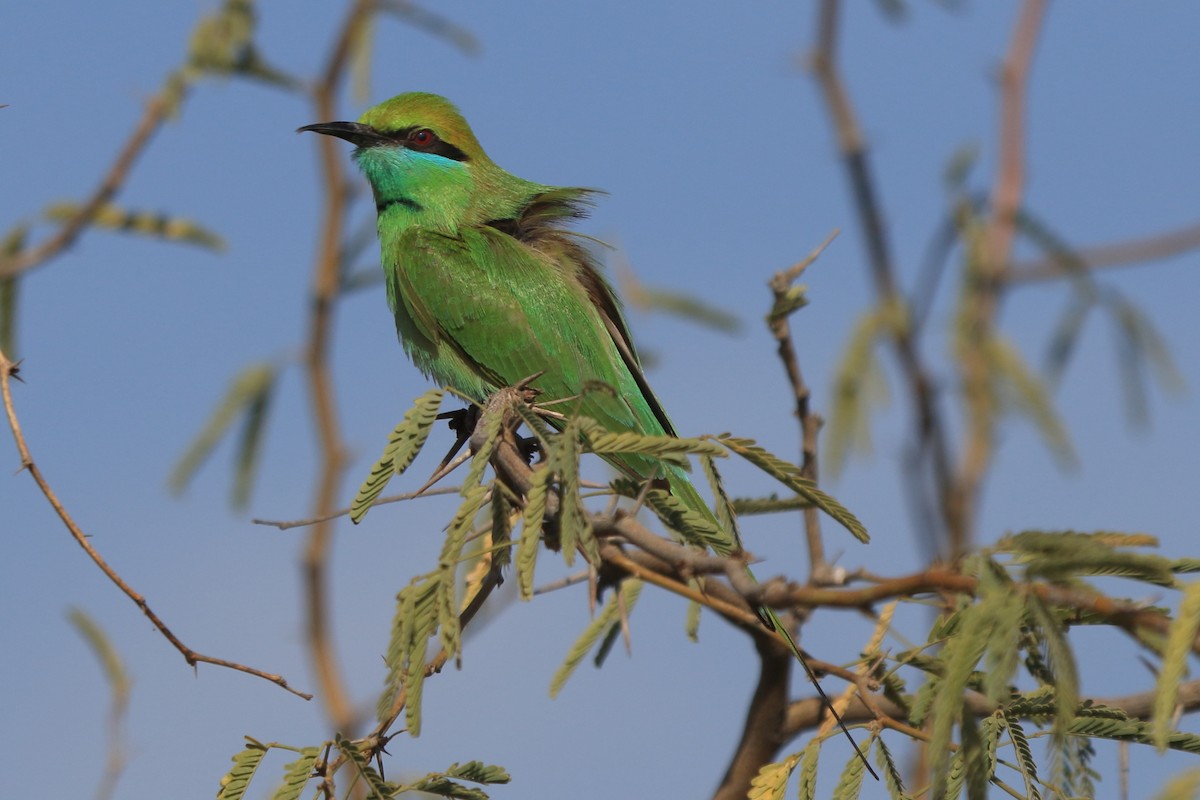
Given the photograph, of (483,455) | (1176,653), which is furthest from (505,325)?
(1176,653)

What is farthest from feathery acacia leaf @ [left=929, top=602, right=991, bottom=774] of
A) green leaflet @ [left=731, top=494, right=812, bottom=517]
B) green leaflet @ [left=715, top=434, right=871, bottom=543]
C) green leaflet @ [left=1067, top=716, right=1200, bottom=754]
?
green leaflet @ [left=731, top=494, right=812, bottom=517]

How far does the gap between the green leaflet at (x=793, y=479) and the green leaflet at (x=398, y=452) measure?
1.62ft

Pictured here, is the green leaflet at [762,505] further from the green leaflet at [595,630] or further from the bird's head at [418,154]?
the bird's head at [418,154]

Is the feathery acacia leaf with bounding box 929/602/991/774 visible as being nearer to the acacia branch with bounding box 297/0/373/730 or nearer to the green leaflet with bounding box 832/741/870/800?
the green leaflet with bounding box 832/741/870/800

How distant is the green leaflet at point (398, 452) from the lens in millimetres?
2225

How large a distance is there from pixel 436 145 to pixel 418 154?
0.28 feet

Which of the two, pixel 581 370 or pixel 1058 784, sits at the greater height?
pixel 581 370

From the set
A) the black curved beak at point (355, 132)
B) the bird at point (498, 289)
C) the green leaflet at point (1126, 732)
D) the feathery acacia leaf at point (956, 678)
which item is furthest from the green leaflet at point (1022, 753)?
the black curved beak at point (355, 132)

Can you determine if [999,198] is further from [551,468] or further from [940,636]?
[551,468]

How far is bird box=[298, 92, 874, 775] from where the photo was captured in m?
4.06

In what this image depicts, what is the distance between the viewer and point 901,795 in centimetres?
218

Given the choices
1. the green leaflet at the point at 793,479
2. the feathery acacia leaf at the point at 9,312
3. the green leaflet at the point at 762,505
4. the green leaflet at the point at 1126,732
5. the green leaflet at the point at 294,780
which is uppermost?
Answer: the feathery acacia leaf at the point at 9,312

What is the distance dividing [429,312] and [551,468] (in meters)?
2.21

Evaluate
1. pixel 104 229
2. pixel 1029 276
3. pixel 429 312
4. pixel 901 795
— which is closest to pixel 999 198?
pixel 1029 276
